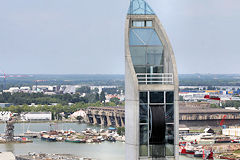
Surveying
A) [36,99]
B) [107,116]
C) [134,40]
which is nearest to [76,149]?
[107,116]

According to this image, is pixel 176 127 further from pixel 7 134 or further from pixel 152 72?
pixel 7 134

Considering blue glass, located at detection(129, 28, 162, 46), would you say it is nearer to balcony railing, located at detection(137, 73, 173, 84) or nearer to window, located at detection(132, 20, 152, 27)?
window, located at detection(132, 20, 152, 27)

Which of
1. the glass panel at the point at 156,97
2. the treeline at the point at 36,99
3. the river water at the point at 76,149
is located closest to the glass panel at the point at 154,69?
the glass panel at the point at 156,97

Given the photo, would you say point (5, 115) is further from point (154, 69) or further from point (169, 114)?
point (169, 114)

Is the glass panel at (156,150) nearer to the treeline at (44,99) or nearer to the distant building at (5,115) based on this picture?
the distant building at (5,115)

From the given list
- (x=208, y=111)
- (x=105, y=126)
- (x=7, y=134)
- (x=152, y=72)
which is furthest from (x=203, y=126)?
(x=152, y=72)

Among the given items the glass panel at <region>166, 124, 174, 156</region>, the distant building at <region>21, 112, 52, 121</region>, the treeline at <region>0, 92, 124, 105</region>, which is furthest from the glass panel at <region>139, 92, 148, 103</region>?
the treeline at <region>0, 92, 124, 105</region>
